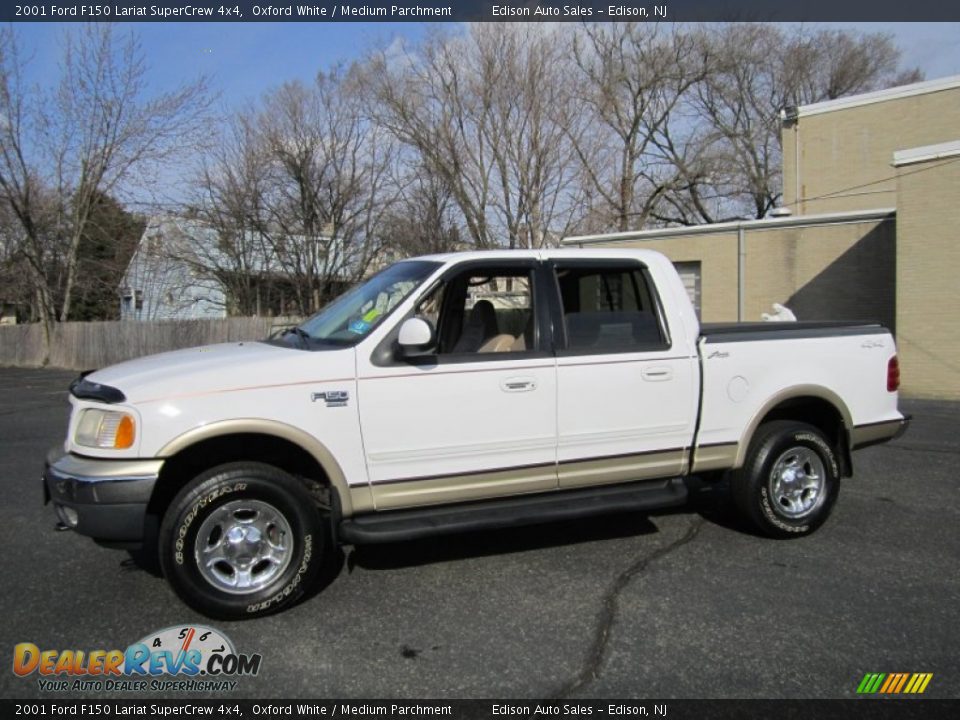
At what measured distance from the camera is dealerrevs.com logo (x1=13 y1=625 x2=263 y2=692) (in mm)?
3389

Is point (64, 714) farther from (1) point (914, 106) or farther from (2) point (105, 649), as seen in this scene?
(1) point (914, 106)

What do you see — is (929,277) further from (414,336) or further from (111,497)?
(111,497)

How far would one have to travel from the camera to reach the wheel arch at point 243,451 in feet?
12.7

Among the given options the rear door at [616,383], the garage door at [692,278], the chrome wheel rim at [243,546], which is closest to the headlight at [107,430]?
the chrome wheel rim at [243,546]

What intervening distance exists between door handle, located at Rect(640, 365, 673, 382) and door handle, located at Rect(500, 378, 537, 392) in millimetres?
779

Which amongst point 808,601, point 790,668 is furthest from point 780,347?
point 790,668

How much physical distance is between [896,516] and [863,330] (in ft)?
4.89

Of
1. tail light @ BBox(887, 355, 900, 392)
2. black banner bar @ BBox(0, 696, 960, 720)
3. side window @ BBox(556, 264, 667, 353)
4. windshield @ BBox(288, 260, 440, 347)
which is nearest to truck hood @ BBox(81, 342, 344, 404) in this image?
windshield @ BBox(288, 260, 440, 347)

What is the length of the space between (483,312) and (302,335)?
1253 millimetres

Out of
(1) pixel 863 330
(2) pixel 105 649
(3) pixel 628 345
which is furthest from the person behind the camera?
(1) pixel 863 330

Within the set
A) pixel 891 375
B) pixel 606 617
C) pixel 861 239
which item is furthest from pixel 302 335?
pixel 861 239

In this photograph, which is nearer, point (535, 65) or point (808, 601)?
point (808, 601)

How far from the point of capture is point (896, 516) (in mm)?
5801

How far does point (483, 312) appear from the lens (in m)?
5.24
